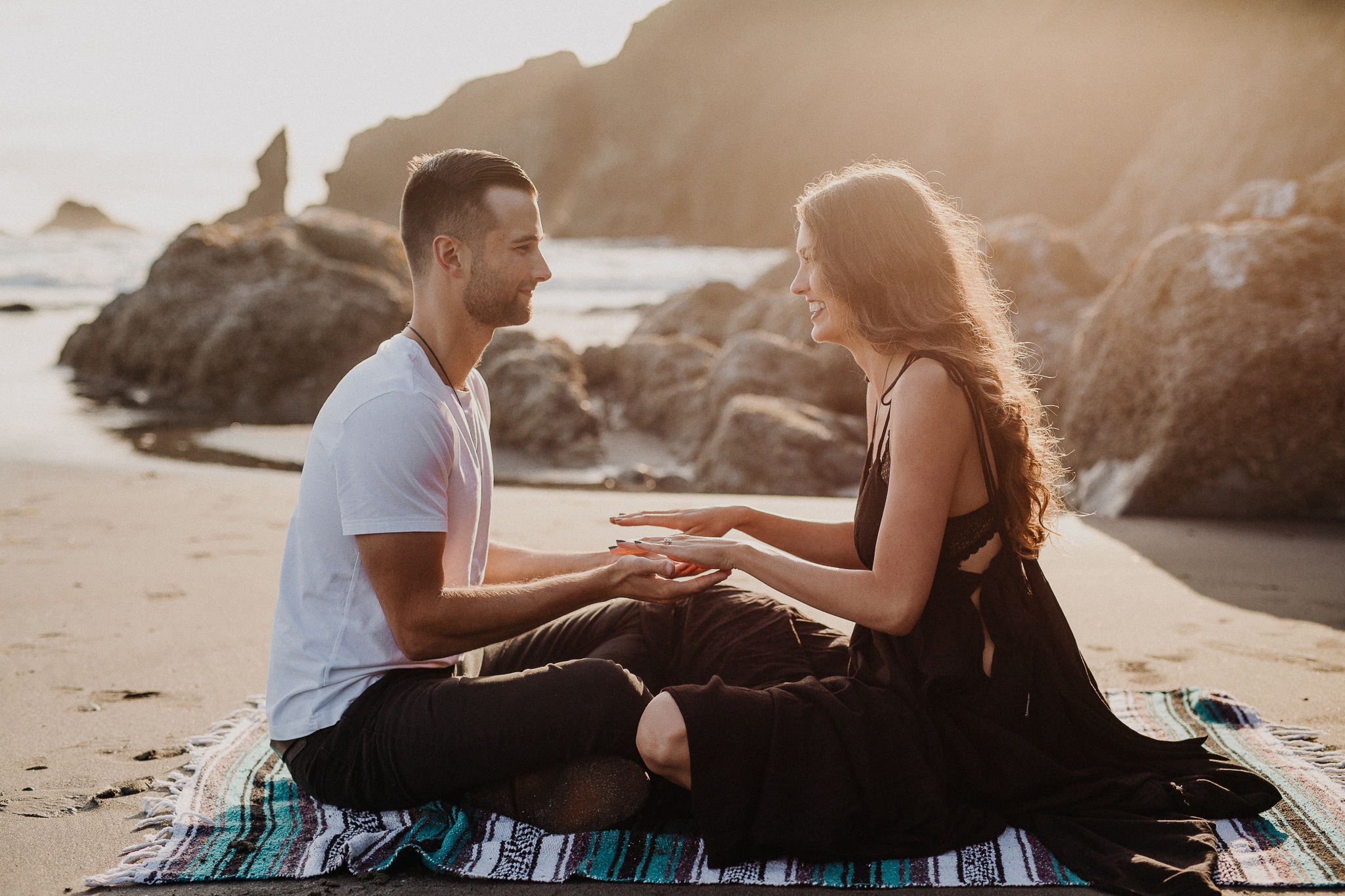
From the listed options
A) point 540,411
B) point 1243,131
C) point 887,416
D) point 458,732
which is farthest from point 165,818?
point 1243,131

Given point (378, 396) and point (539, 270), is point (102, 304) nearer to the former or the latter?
point (539, 270)

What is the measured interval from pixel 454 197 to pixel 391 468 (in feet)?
2.76

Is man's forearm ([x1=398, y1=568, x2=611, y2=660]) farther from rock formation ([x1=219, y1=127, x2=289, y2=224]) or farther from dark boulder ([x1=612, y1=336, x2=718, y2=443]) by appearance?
rock formation ([x1=219, y1=127, x2=289, y2=224])

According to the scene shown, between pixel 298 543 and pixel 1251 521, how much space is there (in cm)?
582

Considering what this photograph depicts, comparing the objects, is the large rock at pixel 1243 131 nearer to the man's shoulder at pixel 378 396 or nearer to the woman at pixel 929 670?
the woman at pixel 929 670

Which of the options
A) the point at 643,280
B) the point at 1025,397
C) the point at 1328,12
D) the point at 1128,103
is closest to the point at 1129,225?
the point at 1328,12

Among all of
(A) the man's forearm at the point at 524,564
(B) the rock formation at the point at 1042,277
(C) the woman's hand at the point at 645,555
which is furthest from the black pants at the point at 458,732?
(B) the rock formation at the point at 1042,277

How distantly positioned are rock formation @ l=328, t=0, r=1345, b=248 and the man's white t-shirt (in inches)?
654

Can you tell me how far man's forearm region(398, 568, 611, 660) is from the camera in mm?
2436

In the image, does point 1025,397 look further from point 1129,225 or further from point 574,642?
point 1129,225

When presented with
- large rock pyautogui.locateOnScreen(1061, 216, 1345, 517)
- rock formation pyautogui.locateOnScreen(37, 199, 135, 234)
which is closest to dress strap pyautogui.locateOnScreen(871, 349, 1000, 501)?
large rock pyautogui.locateOnScreen(1061, 216, 1345, 517)

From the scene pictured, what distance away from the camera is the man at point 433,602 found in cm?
242

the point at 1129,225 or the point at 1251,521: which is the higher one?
the point at 1129,225

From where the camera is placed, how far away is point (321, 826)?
2566 millimetres
